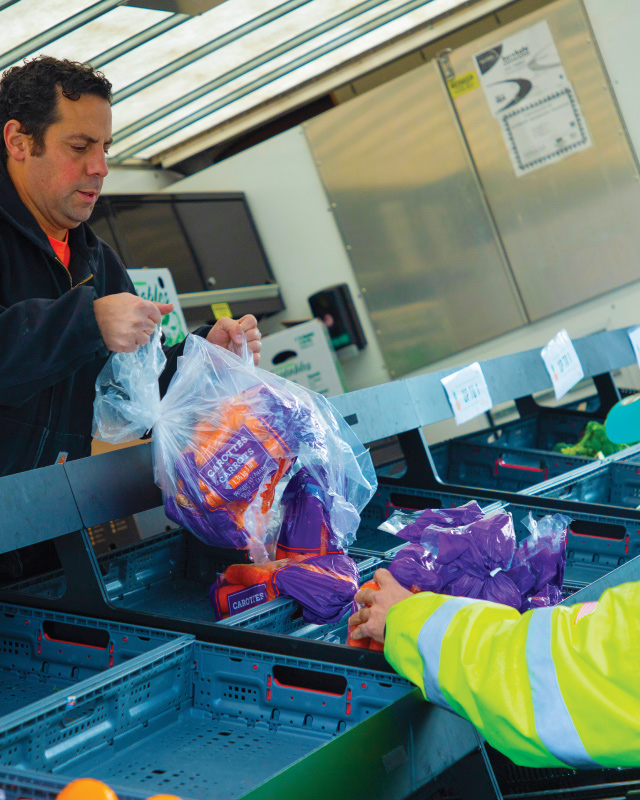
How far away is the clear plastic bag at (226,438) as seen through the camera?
1.53 meters

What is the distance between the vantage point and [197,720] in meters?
1.36

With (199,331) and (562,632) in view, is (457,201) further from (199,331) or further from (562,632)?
(562,632)

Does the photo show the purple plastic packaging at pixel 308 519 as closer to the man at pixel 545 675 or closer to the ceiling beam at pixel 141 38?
the man at pixel 545 675

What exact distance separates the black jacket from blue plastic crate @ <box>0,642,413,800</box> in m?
0.55

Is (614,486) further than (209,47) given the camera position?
No

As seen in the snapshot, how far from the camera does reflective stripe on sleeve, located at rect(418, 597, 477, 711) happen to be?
109cm

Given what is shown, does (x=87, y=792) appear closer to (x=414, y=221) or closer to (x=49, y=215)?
(x=49, y=215)

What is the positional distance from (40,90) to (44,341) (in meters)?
0.59

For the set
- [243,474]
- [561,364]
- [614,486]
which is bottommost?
[614,486]

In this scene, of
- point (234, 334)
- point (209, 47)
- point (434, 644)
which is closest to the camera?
point (434, 644)

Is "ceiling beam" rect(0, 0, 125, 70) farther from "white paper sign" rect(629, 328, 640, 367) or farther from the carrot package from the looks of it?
the carrot package

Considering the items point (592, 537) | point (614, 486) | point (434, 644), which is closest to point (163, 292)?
point (614, 486)

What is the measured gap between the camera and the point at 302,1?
4820mm

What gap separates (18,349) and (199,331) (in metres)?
0.56
